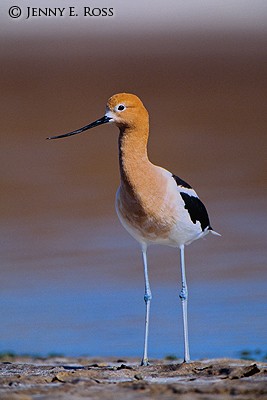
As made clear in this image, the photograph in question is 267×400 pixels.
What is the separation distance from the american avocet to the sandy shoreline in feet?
2.38

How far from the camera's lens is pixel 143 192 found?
6.38 meters

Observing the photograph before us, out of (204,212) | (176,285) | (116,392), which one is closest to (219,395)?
(116,392)

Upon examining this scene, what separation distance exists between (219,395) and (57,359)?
130 inches

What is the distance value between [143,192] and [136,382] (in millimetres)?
1735

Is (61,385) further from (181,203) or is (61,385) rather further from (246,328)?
(246,328)

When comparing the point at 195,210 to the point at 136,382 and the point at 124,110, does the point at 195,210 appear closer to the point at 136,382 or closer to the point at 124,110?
the point at 124,110

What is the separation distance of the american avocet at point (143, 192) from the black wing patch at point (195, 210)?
0.03 feet

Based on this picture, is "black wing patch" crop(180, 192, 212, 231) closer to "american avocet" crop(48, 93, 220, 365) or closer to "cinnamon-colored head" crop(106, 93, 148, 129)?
"american avocet" crop(48, 93, 220, 365)

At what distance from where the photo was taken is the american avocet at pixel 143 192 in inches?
252

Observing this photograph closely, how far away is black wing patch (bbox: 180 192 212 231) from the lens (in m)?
6.64
